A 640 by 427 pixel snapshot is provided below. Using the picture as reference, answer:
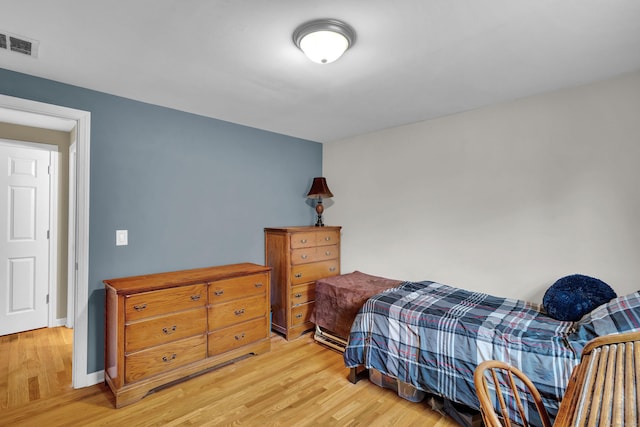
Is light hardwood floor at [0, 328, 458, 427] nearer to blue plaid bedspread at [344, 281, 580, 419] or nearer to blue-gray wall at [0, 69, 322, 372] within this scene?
blue plaid bedspread at [344, 281, 580, 419]

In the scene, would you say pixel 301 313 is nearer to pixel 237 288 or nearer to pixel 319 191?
pixel 237 288

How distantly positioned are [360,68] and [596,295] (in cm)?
212

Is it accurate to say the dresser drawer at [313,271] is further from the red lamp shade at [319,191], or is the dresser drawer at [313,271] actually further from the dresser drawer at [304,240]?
the red lamp shade at [319,191]

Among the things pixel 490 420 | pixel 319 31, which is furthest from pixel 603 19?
pixel 490 420

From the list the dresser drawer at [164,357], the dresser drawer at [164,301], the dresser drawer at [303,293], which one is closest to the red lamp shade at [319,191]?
the dresser drawer at [303,293]

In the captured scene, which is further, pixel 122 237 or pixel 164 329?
pixel 122 237

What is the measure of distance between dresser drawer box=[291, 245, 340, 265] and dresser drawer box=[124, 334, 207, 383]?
1.18m

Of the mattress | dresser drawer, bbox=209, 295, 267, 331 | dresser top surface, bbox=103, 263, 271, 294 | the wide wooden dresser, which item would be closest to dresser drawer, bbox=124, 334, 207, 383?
the wide wooden dresser

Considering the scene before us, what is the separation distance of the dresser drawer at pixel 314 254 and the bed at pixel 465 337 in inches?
42.2

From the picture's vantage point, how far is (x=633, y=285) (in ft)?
6.84

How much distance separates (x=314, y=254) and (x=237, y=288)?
1.06m

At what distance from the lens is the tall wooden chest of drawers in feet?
10.7

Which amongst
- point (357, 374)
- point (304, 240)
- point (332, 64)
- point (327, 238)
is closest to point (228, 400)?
point (357, 374)

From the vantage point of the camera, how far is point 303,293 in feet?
11.2
